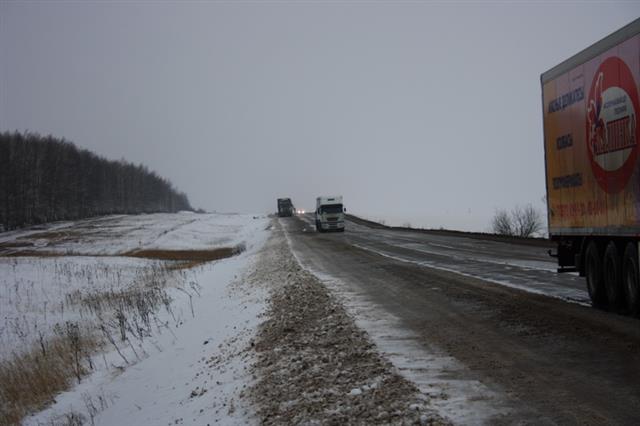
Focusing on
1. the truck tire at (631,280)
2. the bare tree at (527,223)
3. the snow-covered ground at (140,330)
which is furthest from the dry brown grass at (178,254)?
the truck tire at (631,280)

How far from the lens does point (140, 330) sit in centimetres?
1630

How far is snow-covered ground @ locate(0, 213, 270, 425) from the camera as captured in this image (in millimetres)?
9141

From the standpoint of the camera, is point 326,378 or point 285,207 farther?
point 285,207

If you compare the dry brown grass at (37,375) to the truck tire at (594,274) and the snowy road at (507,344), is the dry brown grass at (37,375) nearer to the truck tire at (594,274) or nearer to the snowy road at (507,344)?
the snowy road at (507,344)

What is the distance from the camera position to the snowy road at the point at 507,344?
5883mm

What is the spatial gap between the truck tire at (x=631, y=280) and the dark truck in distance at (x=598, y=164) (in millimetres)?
16

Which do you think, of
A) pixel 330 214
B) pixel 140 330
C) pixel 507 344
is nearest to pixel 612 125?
pixel 507 344

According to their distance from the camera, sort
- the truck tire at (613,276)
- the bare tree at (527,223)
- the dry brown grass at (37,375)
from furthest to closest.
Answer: the bare tree at (527,223)
the dry brown grass at (37,375)
the truck tire at (613,276)

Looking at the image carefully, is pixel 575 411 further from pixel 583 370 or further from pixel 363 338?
pixel 363 338

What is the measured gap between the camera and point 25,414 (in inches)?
460

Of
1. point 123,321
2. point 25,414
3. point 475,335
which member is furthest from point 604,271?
point 123,321

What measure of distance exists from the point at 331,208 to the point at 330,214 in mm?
620

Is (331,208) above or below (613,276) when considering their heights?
above

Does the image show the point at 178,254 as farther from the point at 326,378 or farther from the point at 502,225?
the point at 326,378
